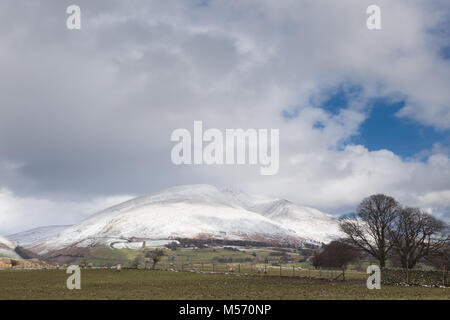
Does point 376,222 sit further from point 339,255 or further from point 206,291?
point 206,291

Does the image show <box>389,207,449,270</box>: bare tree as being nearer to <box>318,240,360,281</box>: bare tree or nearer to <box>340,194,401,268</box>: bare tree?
<box>340,194,401,268</box>: bare tree

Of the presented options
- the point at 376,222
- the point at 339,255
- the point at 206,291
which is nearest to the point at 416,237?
the point at 376,222

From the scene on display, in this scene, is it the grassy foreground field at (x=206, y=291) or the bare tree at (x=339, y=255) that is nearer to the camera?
the grassy foreground field at (x=206, y=291)

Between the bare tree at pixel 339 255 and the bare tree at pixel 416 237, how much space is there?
9019mm

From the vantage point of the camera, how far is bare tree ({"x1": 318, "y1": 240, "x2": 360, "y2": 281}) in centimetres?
7212

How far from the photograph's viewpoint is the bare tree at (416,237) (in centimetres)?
5831

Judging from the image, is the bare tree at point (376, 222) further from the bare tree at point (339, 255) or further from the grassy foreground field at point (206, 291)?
the grassy foreground field at point (206, 291)

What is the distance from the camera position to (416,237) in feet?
200

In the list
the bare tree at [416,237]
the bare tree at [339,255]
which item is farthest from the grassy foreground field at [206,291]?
the bare tree at [339,255]

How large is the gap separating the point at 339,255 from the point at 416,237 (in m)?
19.8
